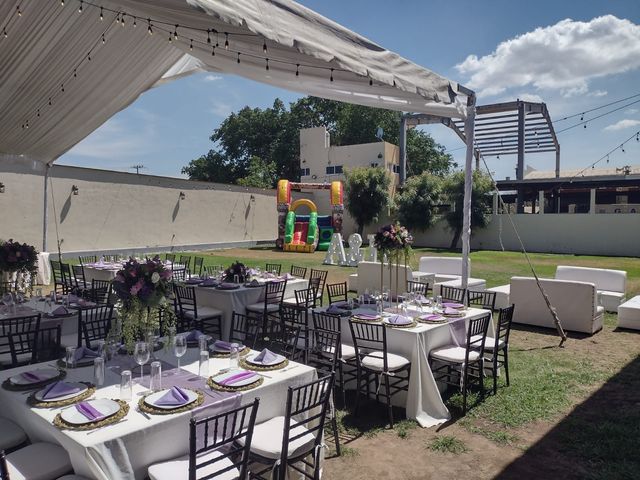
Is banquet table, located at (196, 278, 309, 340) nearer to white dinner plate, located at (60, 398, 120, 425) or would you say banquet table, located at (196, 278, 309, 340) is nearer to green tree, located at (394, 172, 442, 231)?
white dinner plate, located at (60, 398, 120, 425)

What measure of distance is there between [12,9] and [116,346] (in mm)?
3534

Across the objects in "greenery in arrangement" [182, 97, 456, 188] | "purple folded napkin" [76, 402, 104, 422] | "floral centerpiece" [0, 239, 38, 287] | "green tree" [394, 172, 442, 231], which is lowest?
"purple folded napkin" [76, 402, 104, 422]

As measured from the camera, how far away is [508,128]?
2880 cm

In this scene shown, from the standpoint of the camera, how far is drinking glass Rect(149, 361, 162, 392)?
10.1ft

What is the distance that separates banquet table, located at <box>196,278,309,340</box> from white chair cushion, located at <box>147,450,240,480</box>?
408 cm

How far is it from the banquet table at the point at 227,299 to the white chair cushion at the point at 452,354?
3.19 m

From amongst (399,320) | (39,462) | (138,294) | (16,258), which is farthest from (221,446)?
(16,258)

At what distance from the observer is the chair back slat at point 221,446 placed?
7.85ft

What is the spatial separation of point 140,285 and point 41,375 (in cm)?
Result: 88

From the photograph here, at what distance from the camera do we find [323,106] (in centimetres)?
4269

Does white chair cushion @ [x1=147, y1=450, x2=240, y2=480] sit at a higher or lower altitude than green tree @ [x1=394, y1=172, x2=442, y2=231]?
lower

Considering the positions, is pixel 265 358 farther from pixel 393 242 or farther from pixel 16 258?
pixel 16 258

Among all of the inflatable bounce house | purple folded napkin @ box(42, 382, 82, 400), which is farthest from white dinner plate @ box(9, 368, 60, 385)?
the inflatable bounce house

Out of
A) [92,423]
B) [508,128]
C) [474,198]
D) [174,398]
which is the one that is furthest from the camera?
[508,128]
